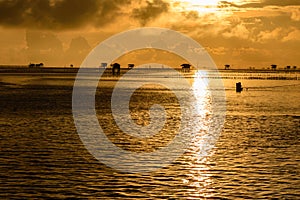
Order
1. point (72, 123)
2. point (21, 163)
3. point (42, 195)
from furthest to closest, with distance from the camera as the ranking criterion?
point (72, 123)
point (21, 163)
point (42, 195)

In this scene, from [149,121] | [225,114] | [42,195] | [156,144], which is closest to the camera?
[42,195]

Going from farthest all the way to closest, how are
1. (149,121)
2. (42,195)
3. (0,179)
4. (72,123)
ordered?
1. (149,121)
2. (72,123)
3. (0,179)
4. (42,195)

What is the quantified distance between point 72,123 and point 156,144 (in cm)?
1740

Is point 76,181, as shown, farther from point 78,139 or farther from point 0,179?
point 78,139

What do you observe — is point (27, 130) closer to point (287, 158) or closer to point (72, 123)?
point (72, 123)

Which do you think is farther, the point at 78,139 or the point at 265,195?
the point at 78,139

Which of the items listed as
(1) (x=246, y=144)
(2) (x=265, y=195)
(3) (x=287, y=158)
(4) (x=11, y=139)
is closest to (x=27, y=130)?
(4) (x=11, y=139)

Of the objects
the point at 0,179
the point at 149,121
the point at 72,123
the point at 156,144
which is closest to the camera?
the point at 0,179

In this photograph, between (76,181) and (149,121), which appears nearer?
(76,181)

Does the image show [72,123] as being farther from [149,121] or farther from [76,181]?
[76,181]

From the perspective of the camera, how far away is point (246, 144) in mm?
45938

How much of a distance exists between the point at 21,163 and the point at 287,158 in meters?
18.3

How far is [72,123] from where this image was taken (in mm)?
60719

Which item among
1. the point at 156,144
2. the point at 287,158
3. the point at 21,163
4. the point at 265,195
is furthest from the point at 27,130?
the point at 265,195
